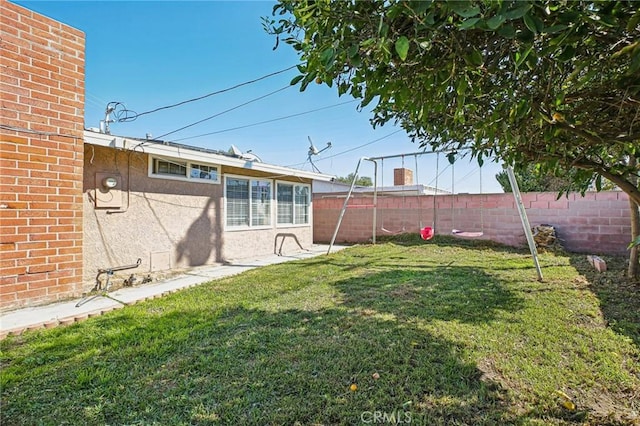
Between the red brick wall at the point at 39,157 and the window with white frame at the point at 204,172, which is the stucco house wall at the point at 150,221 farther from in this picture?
the red brick wall at the point at 39,157

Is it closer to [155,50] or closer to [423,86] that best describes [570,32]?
[423,86]

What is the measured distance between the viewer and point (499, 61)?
66.9 inches

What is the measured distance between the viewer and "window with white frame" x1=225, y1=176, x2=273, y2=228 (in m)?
8.35

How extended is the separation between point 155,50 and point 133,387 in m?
7.48

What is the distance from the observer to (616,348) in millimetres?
2908

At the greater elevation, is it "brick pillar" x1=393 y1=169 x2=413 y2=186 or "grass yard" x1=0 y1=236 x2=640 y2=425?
"brick pillar" x1=393 y1=169 x2=413 y2=186

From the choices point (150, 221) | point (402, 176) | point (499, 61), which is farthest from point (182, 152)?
point (402, 176)

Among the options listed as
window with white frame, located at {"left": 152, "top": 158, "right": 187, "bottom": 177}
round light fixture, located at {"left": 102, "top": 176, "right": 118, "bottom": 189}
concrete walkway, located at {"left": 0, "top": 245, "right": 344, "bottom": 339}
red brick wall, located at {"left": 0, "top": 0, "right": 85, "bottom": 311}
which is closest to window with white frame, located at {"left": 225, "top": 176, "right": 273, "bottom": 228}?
window with white frame, located at {"left": 152, "top": 158, "right": 187, "bottom": 177}

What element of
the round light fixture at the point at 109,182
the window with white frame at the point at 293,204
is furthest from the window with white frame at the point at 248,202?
the round light fixture at the point at 109,182

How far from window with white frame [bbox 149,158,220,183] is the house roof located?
1.25ft

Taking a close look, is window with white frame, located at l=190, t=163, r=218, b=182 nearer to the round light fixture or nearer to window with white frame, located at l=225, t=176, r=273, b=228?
window with white frame, located at l=225, t=176, r=273, b=228

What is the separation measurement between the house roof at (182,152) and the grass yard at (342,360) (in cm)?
297

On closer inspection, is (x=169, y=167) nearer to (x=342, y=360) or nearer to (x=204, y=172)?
(x=204, y=172)

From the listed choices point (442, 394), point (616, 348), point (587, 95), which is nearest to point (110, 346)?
point (442, 394)
